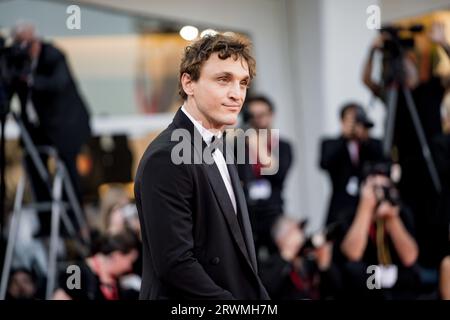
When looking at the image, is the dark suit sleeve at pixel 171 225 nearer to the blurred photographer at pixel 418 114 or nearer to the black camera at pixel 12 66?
the black camera at pixel 12 66

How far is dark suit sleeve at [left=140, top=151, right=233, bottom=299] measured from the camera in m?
2.45

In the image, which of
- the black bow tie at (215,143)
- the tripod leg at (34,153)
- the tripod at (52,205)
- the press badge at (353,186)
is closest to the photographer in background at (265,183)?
the press badge at (353,186)

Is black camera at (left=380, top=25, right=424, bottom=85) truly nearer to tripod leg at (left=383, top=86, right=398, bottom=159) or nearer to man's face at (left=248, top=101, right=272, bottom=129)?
tripod leg at (left=383, top=86, right=398, bottom=159)

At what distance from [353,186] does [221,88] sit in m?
4.01

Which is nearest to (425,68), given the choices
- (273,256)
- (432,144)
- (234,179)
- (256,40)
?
(432,144)

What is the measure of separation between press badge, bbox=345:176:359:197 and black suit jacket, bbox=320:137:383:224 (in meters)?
0.02

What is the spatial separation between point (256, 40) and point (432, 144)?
9.69 ft

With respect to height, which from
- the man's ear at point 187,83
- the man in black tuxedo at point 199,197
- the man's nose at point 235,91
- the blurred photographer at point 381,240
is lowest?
the blurred photographer at point 381,240

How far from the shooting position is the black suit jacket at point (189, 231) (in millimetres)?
2453

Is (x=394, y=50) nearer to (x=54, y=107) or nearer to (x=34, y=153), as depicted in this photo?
(x=54, y=107)

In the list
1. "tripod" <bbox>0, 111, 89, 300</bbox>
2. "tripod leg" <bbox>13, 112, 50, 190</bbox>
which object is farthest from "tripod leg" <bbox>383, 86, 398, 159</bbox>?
"tripod leg" <bbox>13, 112, 50, 190</bbox>

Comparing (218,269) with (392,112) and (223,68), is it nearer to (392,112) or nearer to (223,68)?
(223,68)

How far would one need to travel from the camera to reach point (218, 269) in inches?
99.7

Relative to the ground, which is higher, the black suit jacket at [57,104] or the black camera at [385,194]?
the black suit jacket at [57,104]
